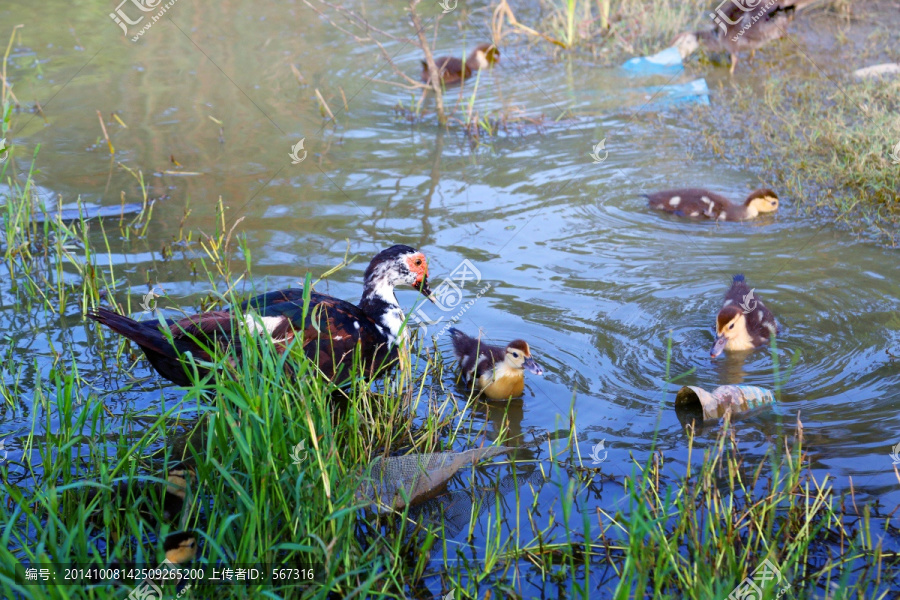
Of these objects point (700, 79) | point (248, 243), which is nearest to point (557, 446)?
point (248, 243)

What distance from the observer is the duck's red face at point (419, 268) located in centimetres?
472

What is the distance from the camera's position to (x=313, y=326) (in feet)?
12.1

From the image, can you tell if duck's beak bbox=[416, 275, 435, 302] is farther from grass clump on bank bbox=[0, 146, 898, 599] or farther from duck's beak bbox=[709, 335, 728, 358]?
duck's beak bbox=[709, 335, 728, 358]

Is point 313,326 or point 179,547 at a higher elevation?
Answer: point 313,326

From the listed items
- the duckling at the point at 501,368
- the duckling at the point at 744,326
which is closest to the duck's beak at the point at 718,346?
the duckling at the point at 744,326

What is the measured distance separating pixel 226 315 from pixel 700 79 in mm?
6978

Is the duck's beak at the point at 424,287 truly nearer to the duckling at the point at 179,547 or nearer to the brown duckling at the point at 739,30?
the duckling at the point at 179,547

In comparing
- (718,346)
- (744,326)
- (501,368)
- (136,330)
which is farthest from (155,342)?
(744,326)

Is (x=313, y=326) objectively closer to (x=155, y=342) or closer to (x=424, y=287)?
(x=155, y=342)

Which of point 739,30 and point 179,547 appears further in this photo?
point 739,30

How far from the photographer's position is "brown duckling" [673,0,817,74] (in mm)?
9609

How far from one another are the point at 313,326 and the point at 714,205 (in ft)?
12.4

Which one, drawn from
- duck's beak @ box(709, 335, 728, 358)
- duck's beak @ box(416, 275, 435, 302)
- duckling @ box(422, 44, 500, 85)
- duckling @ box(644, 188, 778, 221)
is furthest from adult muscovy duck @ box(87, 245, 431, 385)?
duckling @ box(422, 44, 500, 85)

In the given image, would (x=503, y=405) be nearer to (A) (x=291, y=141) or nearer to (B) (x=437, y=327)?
(B) (x=437, y=327)
